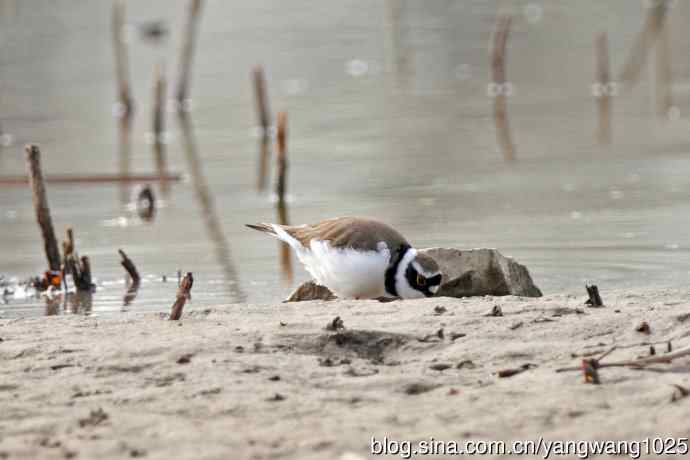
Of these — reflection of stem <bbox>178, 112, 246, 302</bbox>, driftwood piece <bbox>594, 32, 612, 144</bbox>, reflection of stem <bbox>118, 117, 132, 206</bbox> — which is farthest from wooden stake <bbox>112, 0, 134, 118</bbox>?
driftwood piece <bbox>594, 32, 612, 144</bbox>

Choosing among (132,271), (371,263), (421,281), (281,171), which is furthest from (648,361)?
(281,171)

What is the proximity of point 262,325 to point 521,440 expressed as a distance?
2227mm

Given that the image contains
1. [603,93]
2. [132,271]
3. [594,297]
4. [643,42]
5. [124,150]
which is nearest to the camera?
[594,297]

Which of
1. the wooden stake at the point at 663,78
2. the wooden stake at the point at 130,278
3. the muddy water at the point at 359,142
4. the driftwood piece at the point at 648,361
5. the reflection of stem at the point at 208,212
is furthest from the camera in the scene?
the wooden stake at the point at 663,78

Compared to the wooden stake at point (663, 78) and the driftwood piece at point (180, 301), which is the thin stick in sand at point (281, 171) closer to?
the driftwood piece at point (180, 301)

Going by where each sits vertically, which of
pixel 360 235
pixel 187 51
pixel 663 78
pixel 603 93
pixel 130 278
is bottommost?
pixel 130 278

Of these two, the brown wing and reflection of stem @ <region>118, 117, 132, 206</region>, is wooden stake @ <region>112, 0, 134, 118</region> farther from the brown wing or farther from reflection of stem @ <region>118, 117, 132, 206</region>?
the brown wing

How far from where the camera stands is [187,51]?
22578mm

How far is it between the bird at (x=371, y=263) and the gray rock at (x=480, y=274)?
1.80ft

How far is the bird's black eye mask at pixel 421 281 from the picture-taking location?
24.9 feet

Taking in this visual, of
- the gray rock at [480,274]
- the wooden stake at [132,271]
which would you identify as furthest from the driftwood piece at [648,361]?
the wooden stake at [132,271]

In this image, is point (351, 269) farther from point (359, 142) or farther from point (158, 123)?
point (158, 123)

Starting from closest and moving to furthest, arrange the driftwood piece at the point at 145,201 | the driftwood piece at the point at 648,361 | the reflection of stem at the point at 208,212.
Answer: the driftwood piece at the point at 648,361, the reflection of stem at the point at 208,212, the driftwood piece at the point at 145,201

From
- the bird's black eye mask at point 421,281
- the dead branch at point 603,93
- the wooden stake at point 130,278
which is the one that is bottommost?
the wooden stake at point 130,278
